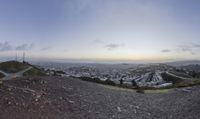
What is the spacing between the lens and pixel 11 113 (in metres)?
11.3

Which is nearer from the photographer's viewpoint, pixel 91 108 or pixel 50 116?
pixel 50 116

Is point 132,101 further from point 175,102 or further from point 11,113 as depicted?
point 11,113

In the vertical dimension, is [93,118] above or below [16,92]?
below

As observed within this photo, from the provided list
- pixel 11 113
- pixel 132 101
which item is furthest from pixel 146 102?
pixel 11 113

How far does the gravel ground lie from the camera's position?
40.1 ft

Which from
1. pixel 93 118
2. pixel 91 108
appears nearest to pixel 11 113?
pixel 93 118

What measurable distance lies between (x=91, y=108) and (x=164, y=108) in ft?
15.8

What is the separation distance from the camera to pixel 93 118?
1331 centimetres

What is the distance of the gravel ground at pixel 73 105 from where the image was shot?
40.1ft

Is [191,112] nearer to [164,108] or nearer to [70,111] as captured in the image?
[164,108]

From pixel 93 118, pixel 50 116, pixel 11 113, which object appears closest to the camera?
pixel 11 113

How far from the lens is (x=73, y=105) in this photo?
14.7m

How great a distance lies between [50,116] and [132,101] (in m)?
8.12

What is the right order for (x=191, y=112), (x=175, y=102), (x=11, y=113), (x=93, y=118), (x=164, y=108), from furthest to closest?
(x=175, y=102) < (x=164, y=108) < (x=191, y=112) < (x=93, y=118) < (x=11, y=113)
